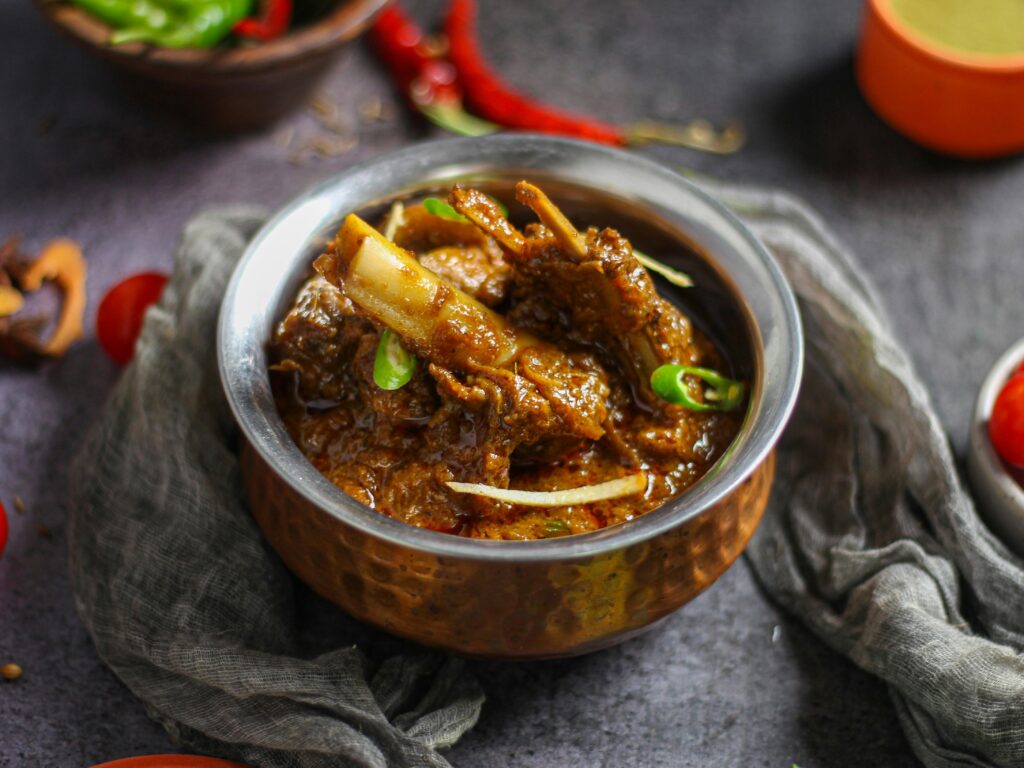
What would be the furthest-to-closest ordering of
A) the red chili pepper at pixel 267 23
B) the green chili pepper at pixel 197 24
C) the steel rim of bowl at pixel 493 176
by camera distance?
the red chili pepper at pixel 267 23 → the green chili pepper at pixel 197 24 → the steel rim of bowl at pixel 493 176

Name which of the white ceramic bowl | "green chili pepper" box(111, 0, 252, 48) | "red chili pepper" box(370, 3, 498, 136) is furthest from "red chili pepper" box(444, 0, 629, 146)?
the white ceramic bowl

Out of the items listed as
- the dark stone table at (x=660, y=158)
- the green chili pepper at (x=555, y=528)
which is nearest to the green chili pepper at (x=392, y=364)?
the green chili pepper at (x=555, y=528)

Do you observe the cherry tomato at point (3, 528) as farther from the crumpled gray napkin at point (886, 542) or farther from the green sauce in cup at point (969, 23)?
the green sauce in cup at point (969, 23)

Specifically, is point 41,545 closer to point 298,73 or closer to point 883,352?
point 298,73

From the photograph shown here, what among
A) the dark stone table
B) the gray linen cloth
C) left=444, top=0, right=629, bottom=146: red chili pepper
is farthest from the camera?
left=444, top=0, right=629, bottom=146: red chili pepper

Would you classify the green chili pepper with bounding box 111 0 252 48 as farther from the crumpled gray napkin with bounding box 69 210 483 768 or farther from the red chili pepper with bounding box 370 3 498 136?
the crumpled gray napkin with bounding box 69 210 483 768

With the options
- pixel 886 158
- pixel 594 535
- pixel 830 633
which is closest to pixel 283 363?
pixel 594 535
